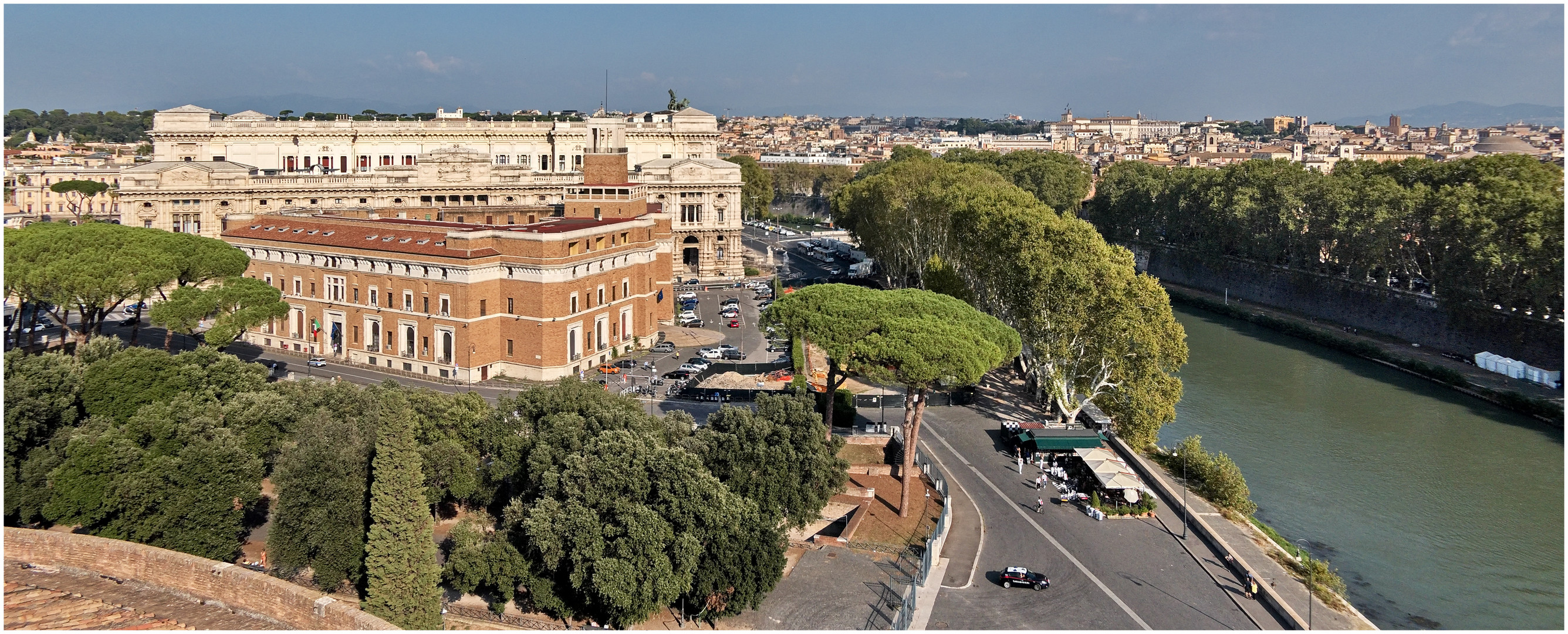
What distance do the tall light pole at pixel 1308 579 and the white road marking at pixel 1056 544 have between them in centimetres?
242

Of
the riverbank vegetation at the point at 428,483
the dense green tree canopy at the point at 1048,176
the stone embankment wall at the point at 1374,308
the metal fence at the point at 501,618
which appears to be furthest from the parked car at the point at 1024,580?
the dense green tree canopy at the point at 1048,176

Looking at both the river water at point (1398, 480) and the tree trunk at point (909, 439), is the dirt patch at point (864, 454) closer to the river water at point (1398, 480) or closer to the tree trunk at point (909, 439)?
the tree trunk at point (909, 439)

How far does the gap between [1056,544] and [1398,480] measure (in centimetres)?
1145

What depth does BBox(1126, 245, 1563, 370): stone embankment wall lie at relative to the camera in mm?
40062

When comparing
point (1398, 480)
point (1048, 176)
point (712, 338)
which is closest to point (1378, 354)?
point (1398, 480)

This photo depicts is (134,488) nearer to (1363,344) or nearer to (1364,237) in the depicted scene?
(1363,344)

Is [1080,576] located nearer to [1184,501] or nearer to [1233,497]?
[1184,501]

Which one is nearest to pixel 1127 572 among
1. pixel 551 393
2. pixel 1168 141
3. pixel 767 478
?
pixel 767 478

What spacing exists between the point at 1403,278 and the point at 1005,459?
28.2 meters

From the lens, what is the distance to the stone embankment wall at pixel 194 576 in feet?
54.5

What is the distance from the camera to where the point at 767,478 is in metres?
22.2

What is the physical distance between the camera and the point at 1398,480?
1139 inches

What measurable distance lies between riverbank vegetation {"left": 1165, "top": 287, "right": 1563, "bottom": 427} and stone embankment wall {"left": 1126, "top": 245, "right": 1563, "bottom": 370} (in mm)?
1529

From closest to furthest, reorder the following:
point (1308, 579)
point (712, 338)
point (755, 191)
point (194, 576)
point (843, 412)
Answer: point (194, 576) → point (1308, 579) → point (843, 412) → point (712, 338) → point (755, 191)
